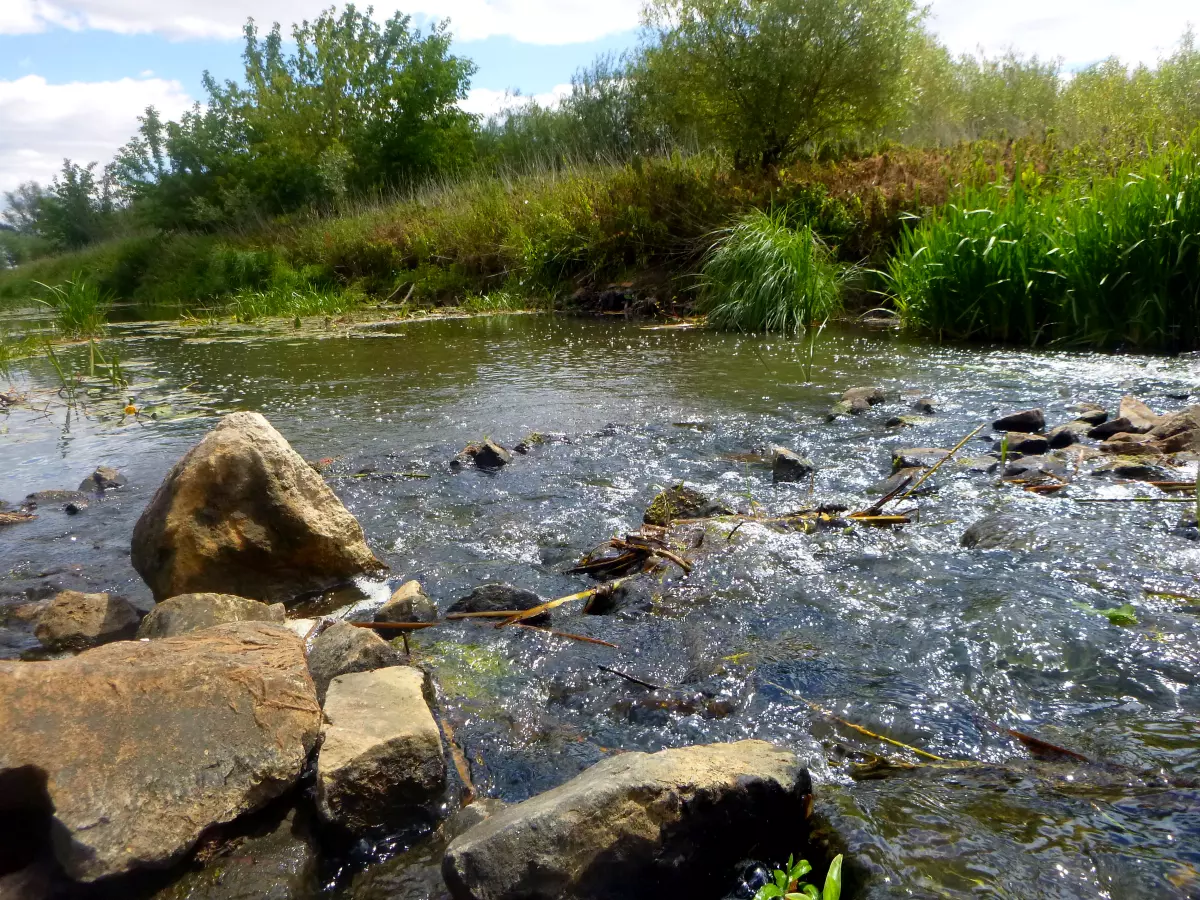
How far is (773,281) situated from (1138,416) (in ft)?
19.5

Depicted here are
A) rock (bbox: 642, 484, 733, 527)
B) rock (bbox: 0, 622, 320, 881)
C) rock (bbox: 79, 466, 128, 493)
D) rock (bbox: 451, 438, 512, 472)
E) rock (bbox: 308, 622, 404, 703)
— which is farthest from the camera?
rock (bbox: 451, 438, 512, 472)

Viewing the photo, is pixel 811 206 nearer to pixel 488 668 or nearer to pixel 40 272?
pixel 488 668

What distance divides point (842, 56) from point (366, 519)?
1558 cm

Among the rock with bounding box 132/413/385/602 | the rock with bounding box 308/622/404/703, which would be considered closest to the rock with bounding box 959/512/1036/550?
the rock with bounding box 308/622/404/703

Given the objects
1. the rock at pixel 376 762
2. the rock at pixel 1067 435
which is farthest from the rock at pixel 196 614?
the rock at pixel 1067 435

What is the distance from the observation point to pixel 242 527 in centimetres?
317

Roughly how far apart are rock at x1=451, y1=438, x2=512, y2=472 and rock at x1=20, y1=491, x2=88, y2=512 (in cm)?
199

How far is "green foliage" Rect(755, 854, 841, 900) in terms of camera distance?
1.42m

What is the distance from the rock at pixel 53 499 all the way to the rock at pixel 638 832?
3.83 meters

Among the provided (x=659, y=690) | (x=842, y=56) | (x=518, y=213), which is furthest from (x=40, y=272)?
(x=659, y=690)

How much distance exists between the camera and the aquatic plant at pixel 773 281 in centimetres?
1020

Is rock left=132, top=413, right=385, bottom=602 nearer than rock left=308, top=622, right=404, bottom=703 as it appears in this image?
No

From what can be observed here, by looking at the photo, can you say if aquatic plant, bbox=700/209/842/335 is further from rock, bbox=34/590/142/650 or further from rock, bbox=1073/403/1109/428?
rock, bbox=34/590/142/650

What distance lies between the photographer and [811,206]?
12.0 metres
